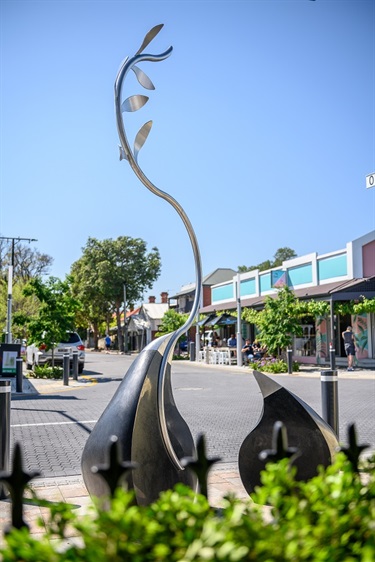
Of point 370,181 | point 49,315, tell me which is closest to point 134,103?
point 370,181

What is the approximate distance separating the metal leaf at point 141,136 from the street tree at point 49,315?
52.7 feet

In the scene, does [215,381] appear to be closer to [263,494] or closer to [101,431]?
[101,431]

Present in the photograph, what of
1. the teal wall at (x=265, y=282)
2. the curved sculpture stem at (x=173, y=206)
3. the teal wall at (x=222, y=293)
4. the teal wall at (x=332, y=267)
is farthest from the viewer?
the teal wall at (x=222, y=293)

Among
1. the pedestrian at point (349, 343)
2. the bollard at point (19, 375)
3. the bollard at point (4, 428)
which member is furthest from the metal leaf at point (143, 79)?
the pedestrian at point (349, 343)

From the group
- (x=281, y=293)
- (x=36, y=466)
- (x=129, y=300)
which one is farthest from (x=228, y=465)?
(x=129, y=300)

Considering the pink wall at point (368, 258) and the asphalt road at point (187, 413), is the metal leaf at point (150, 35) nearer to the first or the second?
the asphalt road at point (187, 413)

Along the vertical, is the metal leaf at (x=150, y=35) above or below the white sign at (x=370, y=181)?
above

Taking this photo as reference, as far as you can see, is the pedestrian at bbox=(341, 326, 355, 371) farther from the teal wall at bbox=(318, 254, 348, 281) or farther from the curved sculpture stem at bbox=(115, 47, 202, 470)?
the curved sculpture stem at bbox=(115, 47, 202, 470)

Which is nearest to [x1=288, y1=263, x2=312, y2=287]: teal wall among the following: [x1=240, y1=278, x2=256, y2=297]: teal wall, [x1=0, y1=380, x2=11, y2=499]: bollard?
[x1=240, y1=278, x2=256, y2=297]: teal wall

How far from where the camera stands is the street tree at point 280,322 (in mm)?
24844

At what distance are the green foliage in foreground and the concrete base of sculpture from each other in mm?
2461

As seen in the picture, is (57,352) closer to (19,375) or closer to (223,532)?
(19,375)

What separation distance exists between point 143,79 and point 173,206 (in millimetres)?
1201

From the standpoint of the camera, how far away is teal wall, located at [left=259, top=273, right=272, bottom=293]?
32.8 m
